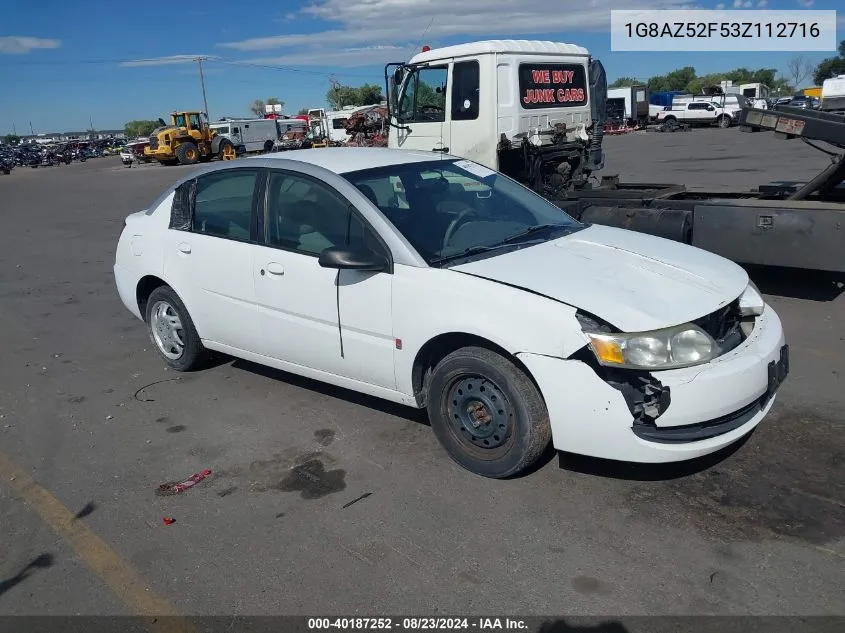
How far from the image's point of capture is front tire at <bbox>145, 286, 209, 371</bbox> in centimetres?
542

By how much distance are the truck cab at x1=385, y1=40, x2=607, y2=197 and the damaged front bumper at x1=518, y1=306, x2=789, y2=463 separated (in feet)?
19.3

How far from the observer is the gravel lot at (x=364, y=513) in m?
2.94

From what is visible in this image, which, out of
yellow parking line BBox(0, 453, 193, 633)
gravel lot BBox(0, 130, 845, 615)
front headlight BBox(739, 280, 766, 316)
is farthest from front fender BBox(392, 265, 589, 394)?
yellow parking line BBox(0, 453, 193, 633)

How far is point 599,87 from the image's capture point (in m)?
10.4

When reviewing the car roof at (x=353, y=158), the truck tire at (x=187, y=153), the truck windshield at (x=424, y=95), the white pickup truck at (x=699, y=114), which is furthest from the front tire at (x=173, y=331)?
the white pickup truck at (x=699, y=114)

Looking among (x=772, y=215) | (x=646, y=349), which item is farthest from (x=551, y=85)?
(x=646, y=349)

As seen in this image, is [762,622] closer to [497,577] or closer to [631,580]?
[631,580]

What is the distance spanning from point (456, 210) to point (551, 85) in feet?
18.8

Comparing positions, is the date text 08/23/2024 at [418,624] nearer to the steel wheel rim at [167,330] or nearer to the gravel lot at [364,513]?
the gravel lot at [364,513]

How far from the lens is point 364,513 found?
3.57 m

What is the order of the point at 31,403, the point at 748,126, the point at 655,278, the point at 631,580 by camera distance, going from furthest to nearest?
the point at 748,126 < the point at 31,403 < the point at 655,278 < the point at 631,580

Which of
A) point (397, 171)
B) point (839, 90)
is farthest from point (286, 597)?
point (839, 90)

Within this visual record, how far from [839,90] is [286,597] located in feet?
90.5

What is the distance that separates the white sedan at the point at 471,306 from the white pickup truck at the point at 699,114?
154ft
